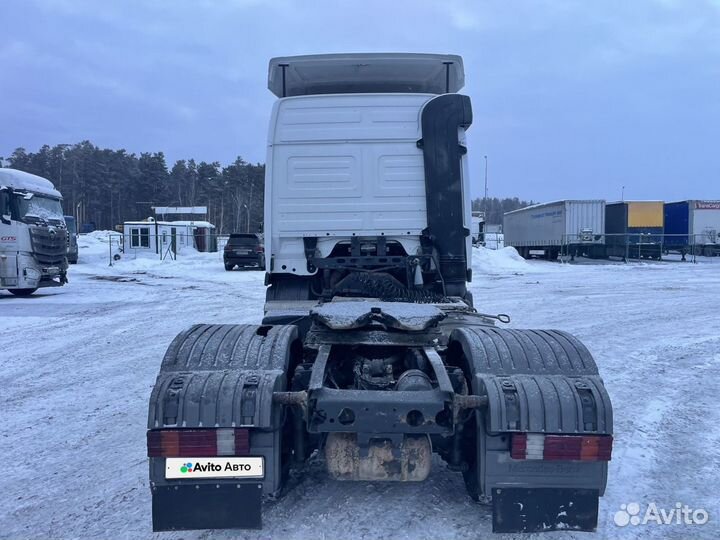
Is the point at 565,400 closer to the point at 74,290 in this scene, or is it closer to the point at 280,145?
the point at 280,145

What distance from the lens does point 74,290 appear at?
1828 cm

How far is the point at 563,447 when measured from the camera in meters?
2.91

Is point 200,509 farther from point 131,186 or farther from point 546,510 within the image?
point 131,186

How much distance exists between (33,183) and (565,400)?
16938 mm

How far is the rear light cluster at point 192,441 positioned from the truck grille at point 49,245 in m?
14.8

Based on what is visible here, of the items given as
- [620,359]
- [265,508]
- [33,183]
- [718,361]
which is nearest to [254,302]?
[33,183]

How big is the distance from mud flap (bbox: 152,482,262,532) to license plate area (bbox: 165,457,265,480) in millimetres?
55

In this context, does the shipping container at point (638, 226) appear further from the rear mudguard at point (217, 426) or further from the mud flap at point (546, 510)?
the rear mudguard at point (217, 426)

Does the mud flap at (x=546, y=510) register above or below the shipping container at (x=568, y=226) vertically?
below

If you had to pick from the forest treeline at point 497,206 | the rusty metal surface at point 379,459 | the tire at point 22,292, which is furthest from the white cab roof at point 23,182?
the forest treeline at point 497,206

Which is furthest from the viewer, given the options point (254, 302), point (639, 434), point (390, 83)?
point (254, 302)

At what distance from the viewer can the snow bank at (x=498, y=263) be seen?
26750mm

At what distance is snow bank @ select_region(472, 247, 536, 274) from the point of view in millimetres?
26750

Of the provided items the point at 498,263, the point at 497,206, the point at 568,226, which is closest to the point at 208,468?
the point at 498,263
